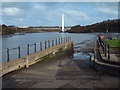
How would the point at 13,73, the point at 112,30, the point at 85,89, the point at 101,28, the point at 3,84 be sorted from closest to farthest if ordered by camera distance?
the point at 85,89 < the point at 3,84 < the point at 13,73 < the point at 112,30 < the point at 101,28

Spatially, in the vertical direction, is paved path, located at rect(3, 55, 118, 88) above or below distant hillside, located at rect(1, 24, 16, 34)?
below

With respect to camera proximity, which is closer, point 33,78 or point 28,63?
point 33,78

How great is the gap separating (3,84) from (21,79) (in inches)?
39.7

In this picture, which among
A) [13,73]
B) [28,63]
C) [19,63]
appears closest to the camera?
[13,73]

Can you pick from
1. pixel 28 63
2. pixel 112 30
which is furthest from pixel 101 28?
pixel 28 63

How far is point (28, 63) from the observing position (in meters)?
11.7

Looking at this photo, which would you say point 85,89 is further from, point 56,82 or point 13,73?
point 13,73

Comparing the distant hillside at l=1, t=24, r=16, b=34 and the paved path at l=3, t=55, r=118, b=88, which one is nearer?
the paved path at l=3, t=55, r=118, b=88

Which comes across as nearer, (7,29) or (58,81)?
(58,81)

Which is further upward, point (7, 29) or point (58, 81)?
point (7, 29)

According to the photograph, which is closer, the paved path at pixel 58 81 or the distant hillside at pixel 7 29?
the paved path at pixel 58 81

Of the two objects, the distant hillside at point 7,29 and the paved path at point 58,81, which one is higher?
the distant hillside at point 7,29

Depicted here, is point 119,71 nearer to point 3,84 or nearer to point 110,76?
point 110,76

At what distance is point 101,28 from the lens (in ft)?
535
